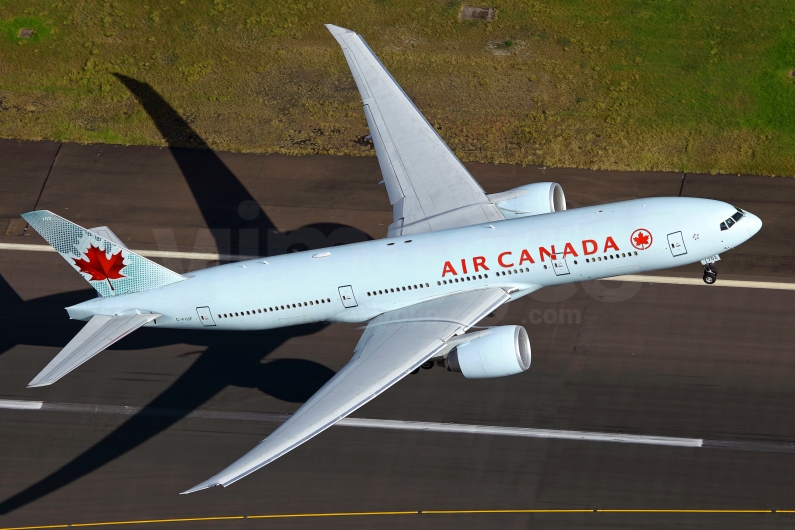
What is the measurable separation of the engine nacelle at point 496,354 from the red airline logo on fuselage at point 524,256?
10.3ft

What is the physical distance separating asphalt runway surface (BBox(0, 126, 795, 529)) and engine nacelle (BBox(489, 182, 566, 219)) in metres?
5.37

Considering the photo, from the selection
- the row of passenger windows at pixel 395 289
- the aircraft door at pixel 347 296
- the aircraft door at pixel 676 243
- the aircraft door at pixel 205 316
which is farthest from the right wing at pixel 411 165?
the aircraft door at pixel 205 316

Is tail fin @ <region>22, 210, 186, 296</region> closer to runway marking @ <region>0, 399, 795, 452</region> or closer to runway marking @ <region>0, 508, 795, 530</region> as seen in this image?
runway marking @ <region>0, 399, 795, 452</region>

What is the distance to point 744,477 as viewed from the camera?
45.0m

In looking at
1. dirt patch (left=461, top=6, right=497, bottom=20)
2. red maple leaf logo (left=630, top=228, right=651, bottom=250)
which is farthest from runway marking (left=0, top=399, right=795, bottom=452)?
dirt patch (left=461, top=6, right=497, bottom=20)

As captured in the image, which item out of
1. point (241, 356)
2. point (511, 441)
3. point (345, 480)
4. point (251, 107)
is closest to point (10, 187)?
point (251, 107)

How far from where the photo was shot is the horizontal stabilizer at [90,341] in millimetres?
41875

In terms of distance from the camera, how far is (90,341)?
144ft

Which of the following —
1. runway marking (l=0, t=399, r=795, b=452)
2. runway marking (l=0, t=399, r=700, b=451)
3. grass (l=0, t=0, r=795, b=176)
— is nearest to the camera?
runway marking (l=0, t=399, r=795, b=452)

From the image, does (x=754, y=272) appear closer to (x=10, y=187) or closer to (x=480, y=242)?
(x=480, y=242)

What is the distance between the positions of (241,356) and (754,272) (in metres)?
26.3

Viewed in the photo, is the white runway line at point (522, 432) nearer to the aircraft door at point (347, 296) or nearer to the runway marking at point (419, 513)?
the runway marking at point (419, 513)

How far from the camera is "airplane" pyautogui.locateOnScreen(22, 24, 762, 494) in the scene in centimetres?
4338

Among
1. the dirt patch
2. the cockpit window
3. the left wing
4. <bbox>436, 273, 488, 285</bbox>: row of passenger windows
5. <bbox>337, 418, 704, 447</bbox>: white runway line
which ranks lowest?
<bbox>337, 418, 704, 447</bbox>: white runway line
